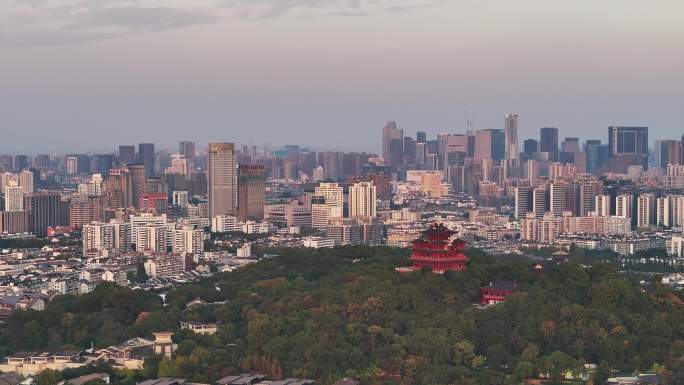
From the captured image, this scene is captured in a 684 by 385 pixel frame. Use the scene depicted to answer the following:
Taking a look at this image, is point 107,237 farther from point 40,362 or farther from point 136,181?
point 40,362

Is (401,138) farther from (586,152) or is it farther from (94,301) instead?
(94,301)

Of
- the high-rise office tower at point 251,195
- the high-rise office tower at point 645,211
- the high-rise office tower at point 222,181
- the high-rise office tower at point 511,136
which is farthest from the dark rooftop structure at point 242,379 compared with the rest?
the high-rise office tower at point 511,136

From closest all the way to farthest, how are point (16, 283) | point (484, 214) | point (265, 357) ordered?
1. point (265, 357)
2. point (16, 283)
3. point (484, 214)

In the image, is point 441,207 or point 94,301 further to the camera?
point 441,207

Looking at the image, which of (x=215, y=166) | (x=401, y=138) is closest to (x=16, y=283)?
(x=215, y=166)

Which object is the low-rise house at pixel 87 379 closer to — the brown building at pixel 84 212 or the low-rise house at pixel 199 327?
the low-rise house at pixel 199 327

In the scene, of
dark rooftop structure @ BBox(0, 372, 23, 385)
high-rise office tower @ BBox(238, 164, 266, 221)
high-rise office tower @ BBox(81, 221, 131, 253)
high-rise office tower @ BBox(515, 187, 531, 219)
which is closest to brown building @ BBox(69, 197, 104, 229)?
high-rise office tower @ BBox(238, 164, 266, 221)

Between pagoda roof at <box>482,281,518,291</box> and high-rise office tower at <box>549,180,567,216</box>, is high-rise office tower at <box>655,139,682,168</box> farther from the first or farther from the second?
pagoda roof at <box>482,281,518,291</box>

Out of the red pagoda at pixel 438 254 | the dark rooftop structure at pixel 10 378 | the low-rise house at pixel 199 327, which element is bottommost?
the dark rooftop structure at pixel 10 378
